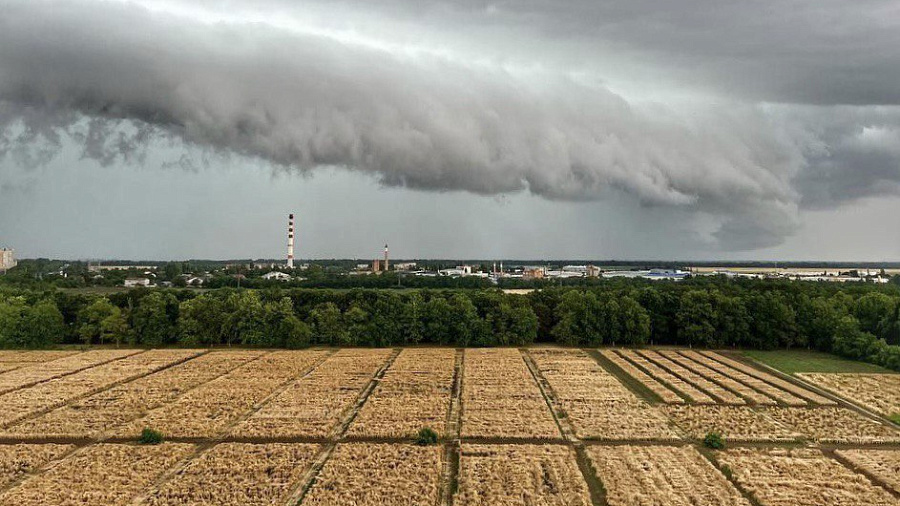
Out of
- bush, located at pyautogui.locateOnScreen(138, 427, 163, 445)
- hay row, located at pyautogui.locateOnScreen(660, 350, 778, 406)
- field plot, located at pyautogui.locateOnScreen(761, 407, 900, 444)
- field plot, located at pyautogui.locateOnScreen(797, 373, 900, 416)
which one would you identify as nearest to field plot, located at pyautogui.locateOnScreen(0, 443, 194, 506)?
bush, located at pyautogui.locateOnScreen(138, 427, 163, 445)

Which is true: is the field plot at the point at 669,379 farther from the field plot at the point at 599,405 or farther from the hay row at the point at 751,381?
the hay row at the point at 751,381

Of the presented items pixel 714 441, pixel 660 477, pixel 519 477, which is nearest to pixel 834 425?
pixel 714 441

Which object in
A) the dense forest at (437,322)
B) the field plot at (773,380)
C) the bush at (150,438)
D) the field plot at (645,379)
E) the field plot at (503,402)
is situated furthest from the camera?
the dense forest at (437,322)

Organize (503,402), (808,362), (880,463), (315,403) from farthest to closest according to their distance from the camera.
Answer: (808,362)
(503,402)
(315,403)
(880,463)

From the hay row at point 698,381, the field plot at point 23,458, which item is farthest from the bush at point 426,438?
the hay row at point 698,381

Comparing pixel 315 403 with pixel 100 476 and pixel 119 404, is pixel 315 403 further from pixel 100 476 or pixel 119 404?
pixel 100 476

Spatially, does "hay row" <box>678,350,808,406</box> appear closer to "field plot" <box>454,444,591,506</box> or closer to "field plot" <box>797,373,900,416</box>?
"field plot" <box>797,373,900,416</box>

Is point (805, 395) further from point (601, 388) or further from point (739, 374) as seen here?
point (601, 388)
